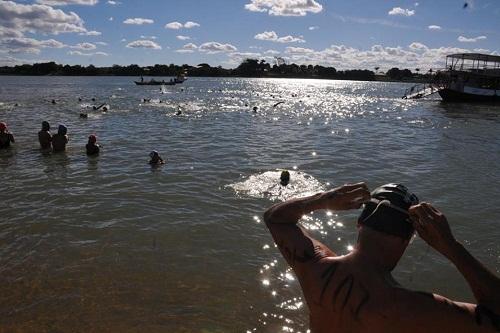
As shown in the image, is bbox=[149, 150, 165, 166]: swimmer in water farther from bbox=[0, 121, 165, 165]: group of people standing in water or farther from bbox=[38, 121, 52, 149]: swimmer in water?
bbox=[38, 121, 52, 149]: swimmer in water

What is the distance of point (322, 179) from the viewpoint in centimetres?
1360

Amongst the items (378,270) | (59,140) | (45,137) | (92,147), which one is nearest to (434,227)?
(378,270)

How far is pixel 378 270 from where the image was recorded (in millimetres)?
2613

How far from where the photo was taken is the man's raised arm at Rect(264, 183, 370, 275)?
2852mm

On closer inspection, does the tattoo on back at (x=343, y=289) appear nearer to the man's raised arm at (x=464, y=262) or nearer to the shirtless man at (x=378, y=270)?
the shirtless man at (x=378, y=270)

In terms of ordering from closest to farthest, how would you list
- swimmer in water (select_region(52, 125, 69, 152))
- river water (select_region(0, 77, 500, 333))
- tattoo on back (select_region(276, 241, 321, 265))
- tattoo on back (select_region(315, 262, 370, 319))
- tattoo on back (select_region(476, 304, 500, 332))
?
tattoo on back (select_region(476, 304, 500, 332)) < tattoo on back (select_region(315, 262, 370, 319)) < tattoo on back (select_region(276, 241, 321, 265)) < river water (select_region(0, 77, 500, 333)) < swimmer in water (select_region(52, 125, 69, 152))

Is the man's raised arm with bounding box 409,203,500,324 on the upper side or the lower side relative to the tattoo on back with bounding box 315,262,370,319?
upper

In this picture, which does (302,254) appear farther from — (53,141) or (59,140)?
(53,141)

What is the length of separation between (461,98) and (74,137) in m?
45.9

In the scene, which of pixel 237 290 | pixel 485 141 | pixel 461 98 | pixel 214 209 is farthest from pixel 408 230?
pixel 461 98

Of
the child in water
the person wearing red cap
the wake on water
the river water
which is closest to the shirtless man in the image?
the river water

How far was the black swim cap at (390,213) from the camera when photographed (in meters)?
2.53

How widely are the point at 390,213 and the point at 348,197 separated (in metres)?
0.35

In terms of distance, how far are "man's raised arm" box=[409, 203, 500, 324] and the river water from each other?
3.85m
